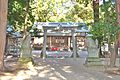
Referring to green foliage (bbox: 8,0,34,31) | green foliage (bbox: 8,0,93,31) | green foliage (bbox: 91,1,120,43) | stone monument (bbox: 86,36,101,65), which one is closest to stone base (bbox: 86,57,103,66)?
stone monument (bbox: 86,36,101,65)

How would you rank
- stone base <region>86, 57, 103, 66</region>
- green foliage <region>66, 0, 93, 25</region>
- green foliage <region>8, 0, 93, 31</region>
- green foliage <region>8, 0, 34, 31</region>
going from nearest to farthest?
1. stone base <region>86, 57, 103, 66</region>
2. green foliage <region>8, 0, 34, 31</region>
3. green foliage <region>8, 0, 93, 31</region>
4. green foliage <region>66, 0, 93, 25</region>

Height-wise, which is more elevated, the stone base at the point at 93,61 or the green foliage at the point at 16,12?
the green foliage at the point at 16,12

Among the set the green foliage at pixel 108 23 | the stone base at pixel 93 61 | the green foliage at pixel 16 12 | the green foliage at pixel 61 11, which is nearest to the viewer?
the green foliage at pixel 108 23

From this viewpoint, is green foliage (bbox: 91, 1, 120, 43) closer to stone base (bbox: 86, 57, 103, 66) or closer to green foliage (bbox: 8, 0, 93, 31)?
stone base (bbox: 86, 57, 103, 66)

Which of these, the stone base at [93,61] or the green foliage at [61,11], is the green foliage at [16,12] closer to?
the stone base at [93,61]

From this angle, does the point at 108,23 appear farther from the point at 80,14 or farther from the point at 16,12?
the point at 80,14

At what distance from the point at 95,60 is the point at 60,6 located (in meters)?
27.8

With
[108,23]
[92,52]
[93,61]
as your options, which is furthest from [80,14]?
[108,23]

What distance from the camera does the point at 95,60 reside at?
16.9m

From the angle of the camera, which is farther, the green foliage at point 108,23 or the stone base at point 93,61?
the stone base at point 93,61

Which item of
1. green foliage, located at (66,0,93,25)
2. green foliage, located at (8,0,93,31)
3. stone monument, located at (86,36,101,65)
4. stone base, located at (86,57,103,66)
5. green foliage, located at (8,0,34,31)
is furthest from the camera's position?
green foliage, located at (66,0,93,25)

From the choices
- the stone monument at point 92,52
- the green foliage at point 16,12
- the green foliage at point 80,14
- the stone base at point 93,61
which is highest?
the green foliage at point 80,14

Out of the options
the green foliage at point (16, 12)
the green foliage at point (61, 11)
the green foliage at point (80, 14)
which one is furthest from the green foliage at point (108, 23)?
the green foliage at point (80, 14)

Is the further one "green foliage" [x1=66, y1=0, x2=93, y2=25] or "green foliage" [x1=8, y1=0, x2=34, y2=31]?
"green foliage" [x1=66, y1=0, x2=93, y2=25]
